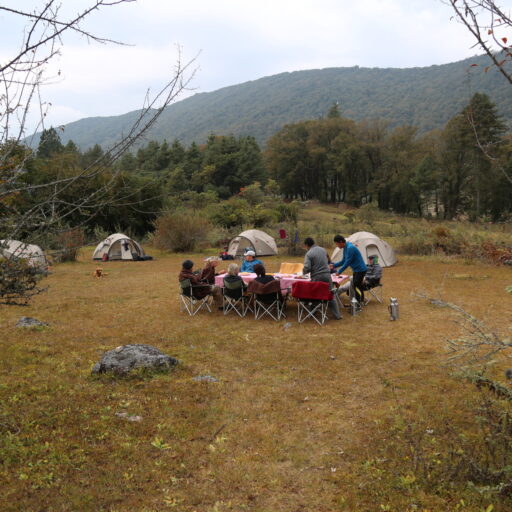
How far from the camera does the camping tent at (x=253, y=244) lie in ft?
58.3

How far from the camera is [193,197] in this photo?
99.9ft

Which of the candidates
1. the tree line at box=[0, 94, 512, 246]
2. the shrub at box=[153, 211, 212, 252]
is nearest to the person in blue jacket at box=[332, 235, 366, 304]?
the shrub at box=[153, 211, 212, 252]

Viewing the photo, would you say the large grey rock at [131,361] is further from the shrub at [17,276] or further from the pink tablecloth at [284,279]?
the pink tablecloth at [284,279]

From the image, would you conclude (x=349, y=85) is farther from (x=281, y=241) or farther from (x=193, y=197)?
(x=281, y=241)

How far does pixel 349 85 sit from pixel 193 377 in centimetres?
16602

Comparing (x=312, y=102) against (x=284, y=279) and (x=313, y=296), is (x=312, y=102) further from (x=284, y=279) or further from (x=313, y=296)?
(x=313, y=296)

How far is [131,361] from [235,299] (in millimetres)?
3049

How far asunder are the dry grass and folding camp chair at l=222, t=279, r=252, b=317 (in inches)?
14.3

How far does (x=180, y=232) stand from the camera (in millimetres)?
20094

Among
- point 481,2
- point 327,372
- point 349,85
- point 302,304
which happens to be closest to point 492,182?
point 302,304

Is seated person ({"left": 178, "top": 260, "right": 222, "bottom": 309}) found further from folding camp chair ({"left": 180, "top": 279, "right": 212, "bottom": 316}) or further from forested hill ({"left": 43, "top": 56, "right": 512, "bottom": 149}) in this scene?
forested hill ({"left": 43, "top": 56, "right": 512, "bottom": 149})

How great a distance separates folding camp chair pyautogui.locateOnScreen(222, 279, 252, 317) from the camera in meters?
7.92

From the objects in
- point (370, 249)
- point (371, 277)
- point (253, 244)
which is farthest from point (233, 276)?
point (253, 244)

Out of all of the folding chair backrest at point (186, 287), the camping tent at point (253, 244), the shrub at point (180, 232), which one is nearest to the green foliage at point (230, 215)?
the shrub at point (180, 232)
